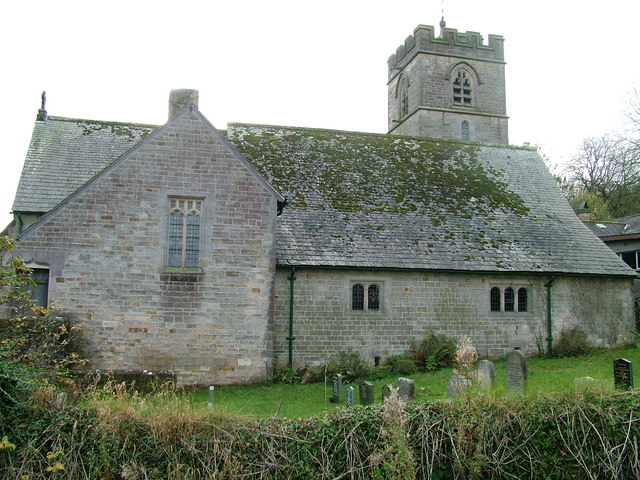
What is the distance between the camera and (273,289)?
54.4ft

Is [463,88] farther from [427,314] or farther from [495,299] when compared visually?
[427,314]

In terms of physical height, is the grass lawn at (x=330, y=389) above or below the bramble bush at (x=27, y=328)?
below

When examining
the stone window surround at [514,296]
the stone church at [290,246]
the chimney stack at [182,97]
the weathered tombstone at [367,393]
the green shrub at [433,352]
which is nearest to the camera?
the weathered tombstone at [367,393]

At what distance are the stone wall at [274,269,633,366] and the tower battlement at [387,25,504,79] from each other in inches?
761

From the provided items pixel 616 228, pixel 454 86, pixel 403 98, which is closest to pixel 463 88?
pixel 454 86

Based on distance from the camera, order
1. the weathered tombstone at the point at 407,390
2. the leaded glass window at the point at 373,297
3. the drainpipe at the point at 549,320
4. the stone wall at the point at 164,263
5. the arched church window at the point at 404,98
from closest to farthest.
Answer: the weathered tombstone at the point at 407,390 < the stone wall at the point at 164,263 < the leaded glass window at the point at 373,297 < the drainpipe at the point at 549,320 < the arched church window at the point at 404,98

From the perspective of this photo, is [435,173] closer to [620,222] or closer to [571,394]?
[571,394]

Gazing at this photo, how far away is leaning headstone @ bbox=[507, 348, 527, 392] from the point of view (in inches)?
505

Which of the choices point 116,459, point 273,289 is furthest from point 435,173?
point 116,459

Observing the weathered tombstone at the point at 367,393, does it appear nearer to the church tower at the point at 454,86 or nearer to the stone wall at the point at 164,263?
the stone wall at the point at 164,263

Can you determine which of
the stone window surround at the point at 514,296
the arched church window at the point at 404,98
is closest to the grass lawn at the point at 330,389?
the stone window surround at the point at 514,296

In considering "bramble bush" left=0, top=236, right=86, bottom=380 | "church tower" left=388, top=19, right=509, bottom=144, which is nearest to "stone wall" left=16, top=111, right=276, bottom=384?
"bramble bush" left=0, top=236, right=86, bottom=380

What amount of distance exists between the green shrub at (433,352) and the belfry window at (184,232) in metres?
7.96

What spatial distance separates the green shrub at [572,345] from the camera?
20484 mm
